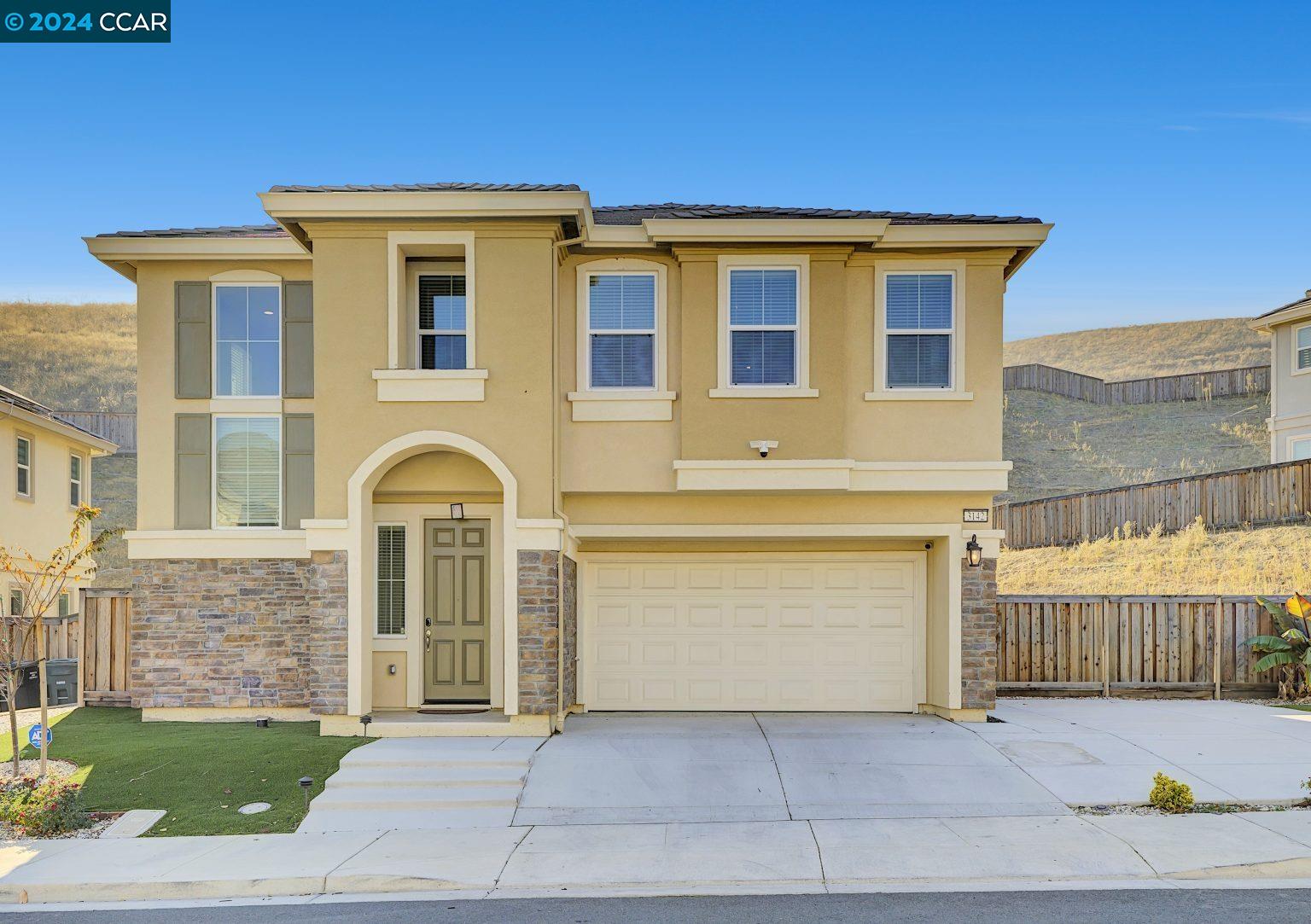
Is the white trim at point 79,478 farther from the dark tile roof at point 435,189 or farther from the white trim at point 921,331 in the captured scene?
the white trim at point 921,331

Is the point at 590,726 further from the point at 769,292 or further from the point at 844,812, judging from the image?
the point at 769,292

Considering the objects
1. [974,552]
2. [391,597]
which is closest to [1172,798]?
[974,552]

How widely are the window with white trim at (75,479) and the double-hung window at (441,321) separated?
17551mm

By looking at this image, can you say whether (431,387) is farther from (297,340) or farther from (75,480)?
(75,480)

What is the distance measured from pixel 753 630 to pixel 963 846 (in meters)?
5.71

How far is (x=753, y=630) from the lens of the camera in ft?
45.6

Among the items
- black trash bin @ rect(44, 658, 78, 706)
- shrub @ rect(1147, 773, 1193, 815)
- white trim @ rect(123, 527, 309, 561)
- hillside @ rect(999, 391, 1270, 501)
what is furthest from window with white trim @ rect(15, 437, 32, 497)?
hillside @ rect(999, 391, 1270, 501)

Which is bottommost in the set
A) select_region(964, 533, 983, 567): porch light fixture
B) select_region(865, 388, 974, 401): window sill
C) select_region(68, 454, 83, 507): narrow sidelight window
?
select_region(964, 533, 983, 567): porch light fixture

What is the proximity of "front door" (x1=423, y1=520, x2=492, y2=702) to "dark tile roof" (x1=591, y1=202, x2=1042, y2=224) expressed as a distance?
4736 millimetres

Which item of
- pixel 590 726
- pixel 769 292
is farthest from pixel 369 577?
pixel 769 292

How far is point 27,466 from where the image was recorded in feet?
76.3

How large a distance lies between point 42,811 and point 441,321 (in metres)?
6.74

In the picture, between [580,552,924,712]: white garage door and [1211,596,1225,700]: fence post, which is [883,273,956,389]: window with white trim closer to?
[580,552,924,712]: white garage door

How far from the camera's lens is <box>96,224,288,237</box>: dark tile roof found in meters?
13.0
